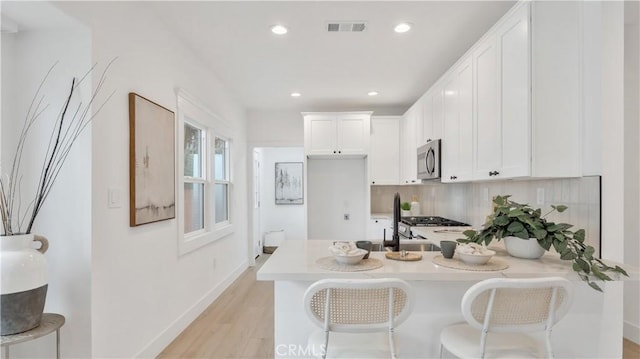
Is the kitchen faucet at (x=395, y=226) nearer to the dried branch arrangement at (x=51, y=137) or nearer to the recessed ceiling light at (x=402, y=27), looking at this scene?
the recessed ceiling light at (x=402, y=27)

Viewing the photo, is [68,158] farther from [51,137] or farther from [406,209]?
[406,209]

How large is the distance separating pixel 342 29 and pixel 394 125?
8.14 ft

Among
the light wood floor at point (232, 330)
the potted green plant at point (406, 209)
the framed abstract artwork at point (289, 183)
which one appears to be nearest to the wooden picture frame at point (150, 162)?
the light wood floor at point (232, 330)

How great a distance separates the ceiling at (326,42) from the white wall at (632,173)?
1188 mm

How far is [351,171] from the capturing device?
5.32 meters

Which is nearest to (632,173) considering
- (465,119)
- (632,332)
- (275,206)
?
(632,332)

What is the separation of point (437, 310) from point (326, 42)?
2.24 m

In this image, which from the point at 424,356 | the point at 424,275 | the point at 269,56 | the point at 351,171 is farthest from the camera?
the point at 351,171

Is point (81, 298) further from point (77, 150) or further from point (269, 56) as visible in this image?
point (269, 56)

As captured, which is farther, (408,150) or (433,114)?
(408,150)

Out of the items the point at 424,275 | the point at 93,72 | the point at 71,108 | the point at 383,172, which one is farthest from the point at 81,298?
the point at 383,172

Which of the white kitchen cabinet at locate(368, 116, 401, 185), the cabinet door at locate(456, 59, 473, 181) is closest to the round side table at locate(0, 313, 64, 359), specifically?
the cabinet door at locate(456, 59, 473, 181)

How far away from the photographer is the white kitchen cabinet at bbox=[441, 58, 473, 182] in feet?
8.67

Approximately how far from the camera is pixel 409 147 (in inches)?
175
